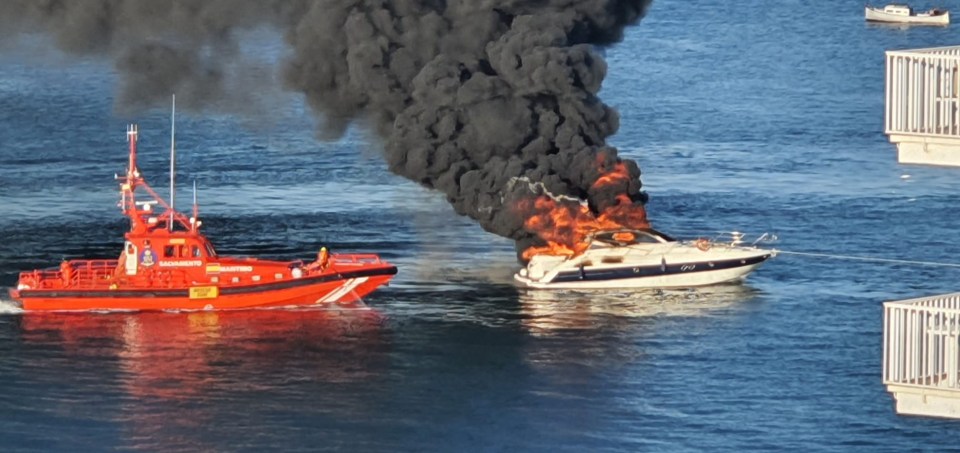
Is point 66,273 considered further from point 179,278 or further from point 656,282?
point 656,282

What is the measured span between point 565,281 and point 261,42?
16350 millimetres

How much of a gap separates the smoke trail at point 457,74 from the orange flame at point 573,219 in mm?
75

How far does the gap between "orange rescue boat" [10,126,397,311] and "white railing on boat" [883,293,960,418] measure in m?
40.0

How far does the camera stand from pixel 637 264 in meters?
103

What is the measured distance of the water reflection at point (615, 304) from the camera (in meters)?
98.3

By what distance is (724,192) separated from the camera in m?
125

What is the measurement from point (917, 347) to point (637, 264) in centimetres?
4128

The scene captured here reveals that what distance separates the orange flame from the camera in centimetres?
10106

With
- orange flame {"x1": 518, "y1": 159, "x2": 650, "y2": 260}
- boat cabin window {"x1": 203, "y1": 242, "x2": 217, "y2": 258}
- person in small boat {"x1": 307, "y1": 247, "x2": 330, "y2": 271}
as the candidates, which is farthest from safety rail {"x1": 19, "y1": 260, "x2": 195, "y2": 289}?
orange flame {"x1": 518, "y1": 159, "x2": 650, "y2": 260}

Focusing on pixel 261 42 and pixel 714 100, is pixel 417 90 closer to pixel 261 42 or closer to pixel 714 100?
pixel 261 42

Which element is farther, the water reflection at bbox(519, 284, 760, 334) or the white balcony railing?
the water reflection at bbox(519, 284, 760, 334)

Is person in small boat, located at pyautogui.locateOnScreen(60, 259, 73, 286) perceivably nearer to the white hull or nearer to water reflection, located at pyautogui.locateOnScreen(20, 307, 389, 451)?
water reflection, located at pyautogui.locateOnScreen(20, 307, 389, 451)

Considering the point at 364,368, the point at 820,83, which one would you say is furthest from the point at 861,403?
the point at 820,83

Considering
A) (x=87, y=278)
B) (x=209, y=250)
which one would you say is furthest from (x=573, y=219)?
(x=87, y=278)
